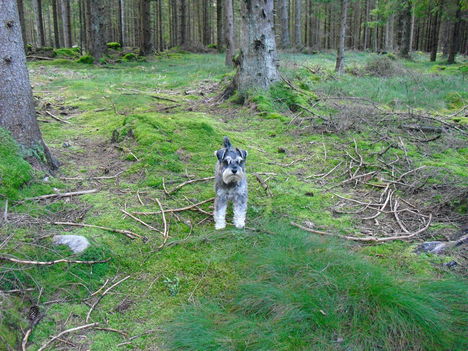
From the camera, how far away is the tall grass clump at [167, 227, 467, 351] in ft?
10.3

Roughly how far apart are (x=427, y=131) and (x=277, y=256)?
263 inches

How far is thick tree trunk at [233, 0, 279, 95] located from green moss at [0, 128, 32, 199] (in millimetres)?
7472

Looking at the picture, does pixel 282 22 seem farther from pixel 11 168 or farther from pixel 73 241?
pixel 73 241

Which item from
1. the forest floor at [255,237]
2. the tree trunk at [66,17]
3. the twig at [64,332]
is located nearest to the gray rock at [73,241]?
the forest floor at [255,237]

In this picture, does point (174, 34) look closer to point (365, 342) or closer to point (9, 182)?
point (9, 182)

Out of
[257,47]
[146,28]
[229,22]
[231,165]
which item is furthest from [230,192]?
[146,28]

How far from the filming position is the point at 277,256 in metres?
4.07

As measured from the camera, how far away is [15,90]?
5.65 metres

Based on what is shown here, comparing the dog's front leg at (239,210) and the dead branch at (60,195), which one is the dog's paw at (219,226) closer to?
the dog's front leg at (239,210)

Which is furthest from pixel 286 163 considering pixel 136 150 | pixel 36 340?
pixel 36 340

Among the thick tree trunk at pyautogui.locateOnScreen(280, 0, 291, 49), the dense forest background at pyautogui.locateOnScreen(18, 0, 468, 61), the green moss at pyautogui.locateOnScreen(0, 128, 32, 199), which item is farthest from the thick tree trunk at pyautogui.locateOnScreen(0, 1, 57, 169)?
the thick tree trunk at pyautogui.locateOnScreen(280, 0, 291, 49)

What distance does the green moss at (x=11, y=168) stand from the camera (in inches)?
197

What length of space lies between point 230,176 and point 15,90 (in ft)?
11.7

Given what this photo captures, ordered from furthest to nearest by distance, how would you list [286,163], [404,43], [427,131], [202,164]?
1. [404,43]
2. [427,131]
3. [286,163]
4. [202,164]
